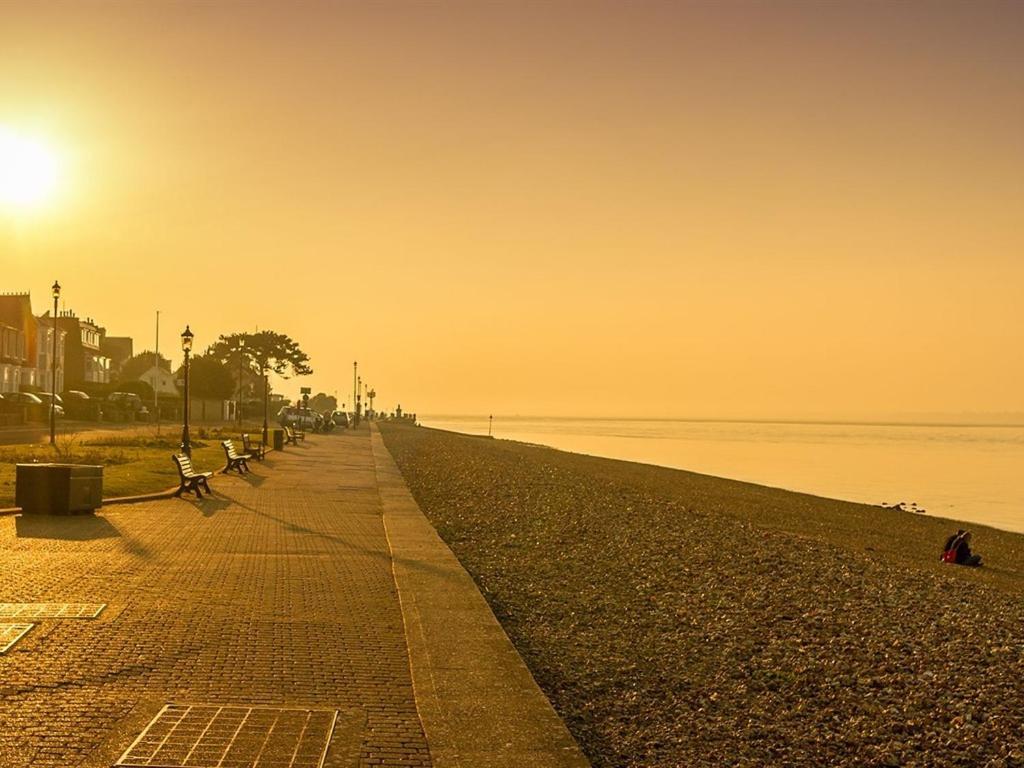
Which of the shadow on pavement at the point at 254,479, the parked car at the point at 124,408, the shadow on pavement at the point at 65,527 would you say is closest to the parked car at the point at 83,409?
the parked car at the point at 124,408

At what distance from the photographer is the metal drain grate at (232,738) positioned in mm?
5387

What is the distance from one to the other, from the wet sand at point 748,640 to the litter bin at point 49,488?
619 cm

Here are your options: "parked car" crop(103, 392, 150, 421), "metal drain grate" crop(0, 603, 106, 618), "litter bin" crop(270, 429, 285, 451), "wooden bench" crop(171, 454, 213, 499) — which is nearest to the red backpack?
"wooden bench" crop(171, 454, 213, 499)

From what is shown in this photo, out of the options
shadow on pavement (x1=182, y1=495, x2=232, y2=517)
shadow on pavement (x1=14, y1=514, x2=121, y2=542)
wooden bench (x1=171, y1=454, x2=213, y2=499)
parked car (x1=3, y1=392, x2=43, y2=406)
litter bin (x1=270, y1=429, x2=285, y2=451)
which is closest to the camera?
shadow on pavement (x1=14, y1=514, x2=121, y2=542)

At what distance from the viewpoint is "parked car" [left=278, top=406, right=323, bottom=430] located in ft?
239

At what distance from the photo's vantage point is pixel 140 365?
162m

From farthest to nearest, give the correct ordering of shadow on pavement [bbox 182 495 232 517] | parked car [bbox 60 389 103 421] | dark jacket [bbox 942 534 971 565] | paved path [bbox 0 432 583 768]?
parked car [bbox 60 389 103 421]
dark jacket [bbox 942 534 971 565]
shadow on pavement [bbox 182 495 232 517]
paved path [bbox 0 432 583 768]

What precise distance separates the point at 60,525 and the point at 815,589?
1109cm

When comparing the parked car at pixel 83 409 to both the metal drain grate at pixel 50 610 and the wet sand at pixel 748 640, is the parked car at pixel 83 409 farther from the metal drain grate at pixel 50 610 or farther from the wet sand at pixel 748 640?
the metal drain grate at pixel 50 610

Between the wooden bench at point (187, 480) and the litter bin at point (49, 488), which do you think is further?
the wooden bench at point (187, 480)

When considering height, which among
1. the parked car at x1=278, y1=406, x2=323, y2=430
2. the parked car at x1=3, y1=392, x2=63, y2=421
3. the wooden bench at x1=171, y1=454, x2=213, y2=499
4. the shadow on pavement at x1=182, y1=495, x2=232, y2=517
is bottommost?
the shadow on pavement at x1=182, y1=495, x2=232, y2=517

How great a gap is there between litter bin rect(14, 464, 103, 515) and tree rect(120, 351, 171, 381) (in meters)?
132

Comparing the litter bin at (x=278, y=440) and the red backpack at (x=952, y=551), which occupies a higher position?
the litter bin at (x=278, y=440)

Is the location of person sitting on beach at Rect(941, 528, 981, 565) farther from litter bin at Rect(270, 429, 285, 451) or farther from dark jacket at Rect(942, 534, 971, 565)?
litter bin at Rect(270, 429, 285, 451)
